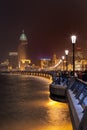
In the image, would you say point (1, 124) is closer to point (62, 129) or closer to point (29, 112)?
point (62, 129)

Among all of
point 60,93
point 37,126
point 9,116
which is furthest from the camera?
point 60,93

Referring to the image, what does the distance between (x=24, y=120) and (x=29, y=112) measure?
4.30 m

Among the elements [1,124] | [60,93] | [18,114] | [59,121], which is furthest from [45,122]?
[60,93]

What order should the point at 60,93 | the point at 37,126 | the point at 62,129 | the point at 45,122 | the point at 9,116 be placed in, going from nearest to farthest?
the point at 62,129 → the point at 37,126 → the point at 45,122 → the point at 9,116 → the point at 60,93

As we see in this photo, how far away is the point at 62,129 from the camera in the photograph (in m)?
18.5

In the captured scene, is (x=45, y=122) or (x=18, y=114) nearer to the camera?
(x=45, y=122)

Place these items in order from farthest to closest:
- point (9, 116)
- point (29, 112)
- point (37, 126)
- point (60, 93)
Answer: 1. point (60, 93)
2. point (29, 112)
3. point (9, 116)
4. point (37, 126)

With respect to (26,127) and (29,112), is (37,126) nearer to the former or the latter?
(26,127)

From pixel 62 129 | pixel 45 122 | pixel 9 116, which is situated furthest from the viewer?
pixel 9 116

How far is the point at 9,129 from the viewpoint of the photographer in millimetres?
18938

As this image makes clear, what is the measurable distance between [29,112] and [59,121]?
5.31 meters

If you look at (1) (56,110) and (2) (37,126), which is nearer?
(2) (37,126)

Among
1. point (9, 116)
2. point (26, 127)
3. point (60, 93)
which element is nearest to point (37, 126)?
point (26, 127)

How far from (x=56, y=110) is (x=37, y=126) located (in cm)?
705
